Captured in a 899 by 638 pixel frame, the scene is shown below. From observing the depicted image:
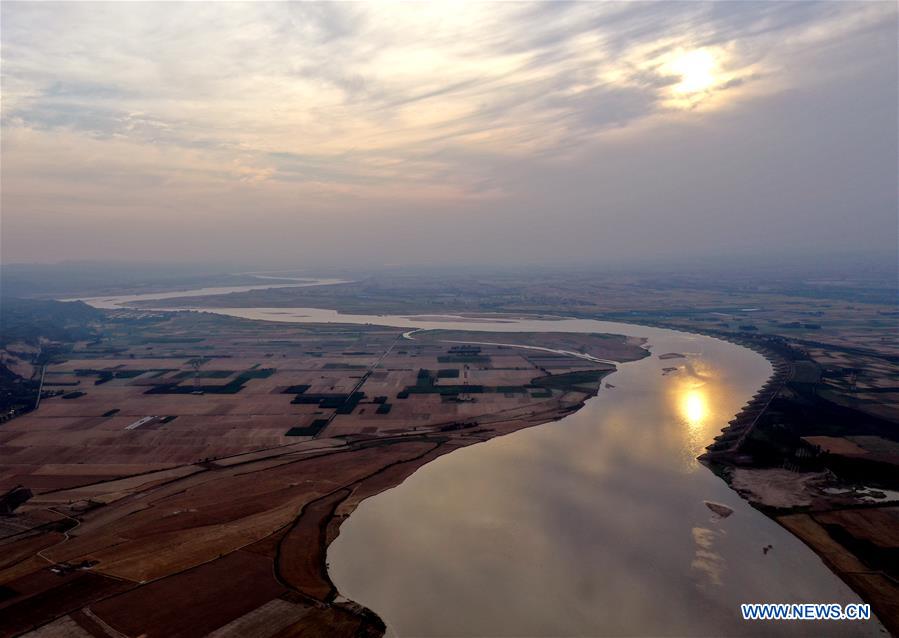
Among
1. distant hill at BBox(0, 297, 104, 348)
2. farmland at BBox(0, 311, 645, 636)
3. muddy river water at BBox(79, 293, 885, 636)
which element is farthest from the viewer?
distant hill at BBox(0, 297, 104, 348)

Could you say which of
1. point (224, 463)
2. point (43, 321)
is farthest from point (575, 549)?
point (43, 321)

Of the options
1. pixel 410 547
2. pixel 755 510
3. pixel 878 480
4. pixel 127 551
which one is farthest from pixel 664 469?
pixel 127 551

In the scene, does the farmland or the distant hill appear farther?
the distant hill

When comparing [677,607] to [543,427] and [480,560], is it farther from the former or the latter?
[543,427]

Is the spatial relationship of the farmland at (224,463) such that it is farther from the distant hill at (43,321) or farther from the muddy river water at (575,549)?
the distant hill at (43,321)

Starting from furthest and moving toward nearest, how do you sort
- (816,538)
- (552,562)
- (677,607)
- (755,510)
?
(755,510) → (816,538) → (552,562) → (677,607)

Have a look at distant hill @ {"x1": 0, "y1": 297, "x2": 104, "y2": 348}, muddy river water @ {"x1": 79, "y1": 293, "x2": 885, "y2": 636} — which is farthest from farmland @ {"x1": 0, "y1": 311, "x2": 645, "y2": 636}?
distant hill @ {"x1": 0, "y1": 297, "x2": 104, "y2": 348}

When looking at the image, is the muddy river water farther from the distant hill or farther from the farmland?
the distant hill

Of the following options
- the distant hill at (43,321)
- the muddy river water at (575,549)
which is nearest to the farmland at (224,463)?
the muddy river water at (575,549)
